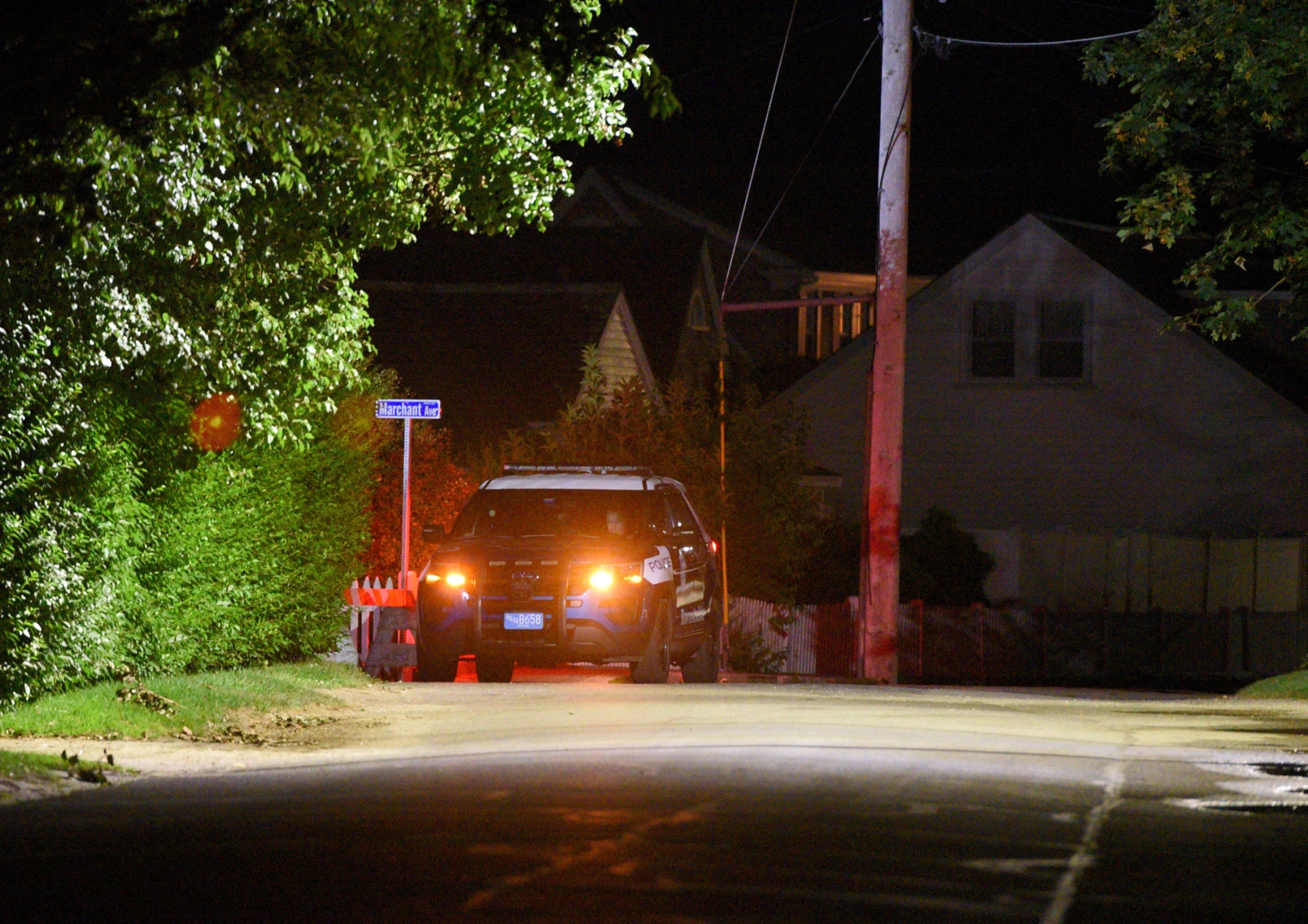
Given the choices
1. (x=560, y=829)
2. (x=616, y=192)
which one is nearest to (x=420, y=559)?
(x=560, y=829)

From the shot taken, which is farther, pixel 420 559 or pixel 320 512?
pixel 420 559

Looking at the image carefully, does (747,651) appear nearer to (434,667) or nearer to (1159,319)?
(1159,319)

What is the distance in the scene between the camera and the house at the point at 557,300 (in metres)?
41.2

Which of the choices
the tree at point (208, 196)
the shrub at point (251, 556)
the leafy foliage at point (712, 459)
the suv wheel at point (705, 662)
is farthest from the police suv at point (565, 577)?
the leafy foliage at point (712, 459)

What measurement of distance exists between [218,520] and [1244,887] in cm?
988

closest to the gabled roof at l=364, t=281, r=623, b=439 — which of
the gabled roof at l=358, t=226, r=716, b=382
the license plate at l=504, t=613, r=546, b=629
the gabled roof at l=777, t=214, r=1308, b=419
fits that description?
the gabled roof at l=358, t=226, r=716, b=382

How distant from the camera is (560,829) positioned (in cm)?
935

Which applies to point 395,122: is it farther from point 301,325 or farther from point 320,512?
point 320,512

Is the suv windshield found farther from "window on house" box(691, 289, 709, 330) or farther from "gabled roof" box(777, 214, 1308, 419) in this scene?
"window on house" box(691, 289, 709, 330)

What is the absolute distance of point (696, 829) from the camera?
9.39 meters

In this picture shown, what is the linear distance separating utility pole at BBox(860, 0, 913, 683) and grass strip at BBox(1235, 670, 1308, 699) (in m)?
4.51

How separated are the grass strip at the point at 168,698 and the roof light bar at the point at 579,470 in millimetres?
3331

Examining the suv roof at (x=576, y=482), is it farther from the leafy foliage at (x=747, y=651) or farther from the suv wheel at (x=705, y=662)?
the leafy foliage at (x=747, y=651)

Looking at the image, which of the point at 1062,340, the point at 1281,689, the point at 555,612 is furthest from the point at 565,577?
the point at 1062,340
